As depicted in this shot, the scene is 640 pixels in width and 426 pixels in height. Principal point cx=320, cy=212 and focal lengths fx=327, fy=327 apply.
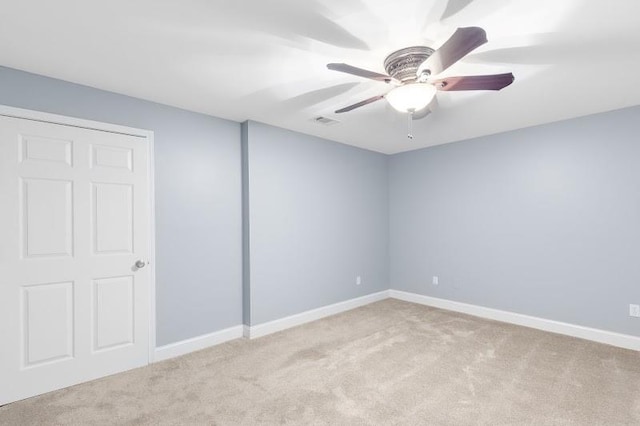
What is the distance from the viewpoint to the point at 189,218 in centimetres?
331

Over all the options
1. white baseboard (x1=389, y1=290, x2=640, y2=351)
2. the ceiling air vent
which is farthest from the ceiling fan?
white baseboard (x1=389, y1=290, x2=640, y2=351)

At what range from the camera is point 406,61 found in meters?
2.15

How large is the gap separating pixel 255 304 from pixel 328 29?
2.86 metres

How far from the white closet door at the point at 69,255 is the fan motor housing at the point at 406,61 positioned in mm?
2288

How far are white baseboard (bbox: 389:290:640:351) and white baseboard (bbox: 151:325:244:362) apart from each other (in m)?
2.79

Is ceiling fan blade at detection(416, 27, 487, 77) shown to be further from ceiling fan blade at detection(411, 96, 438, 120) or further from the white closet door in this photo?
the white closet door

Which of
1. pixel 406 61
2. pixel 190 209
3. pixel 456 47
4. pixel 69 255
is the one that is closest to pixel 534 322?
pixel 406 61

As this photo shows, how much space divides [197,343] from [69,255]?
56.0 inches

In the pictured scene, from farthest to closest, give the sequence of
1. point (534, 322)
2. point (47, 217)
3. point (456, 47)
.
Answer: point (534, 322)
point (47, 217)
point (456, 47)

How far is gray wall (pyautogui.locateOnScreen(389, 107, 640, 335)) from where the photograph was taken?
3379mm

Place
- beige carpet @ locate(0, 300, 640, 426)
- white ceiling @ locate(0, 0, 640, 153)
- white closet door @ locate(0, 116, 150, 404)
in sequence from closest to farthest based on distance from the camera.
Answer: white ceiling @ locate(0, 0, 640, 153) < beige carpet @ locate(0, 300, 640, 426) < white closet door @ locate(0, 116, 150, 404)

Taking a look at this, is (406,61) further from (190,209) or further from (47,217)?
(47,217)

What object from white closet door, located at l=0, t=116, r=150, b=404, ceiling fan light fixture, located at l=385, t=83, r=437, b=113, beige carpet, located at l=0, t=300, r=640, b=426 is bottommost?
beige carpet, located at l=0, t=300, r=640, b=426

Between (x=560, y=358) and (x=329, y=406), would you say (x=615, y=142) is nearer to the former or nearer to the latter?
(x=560, y=358)
